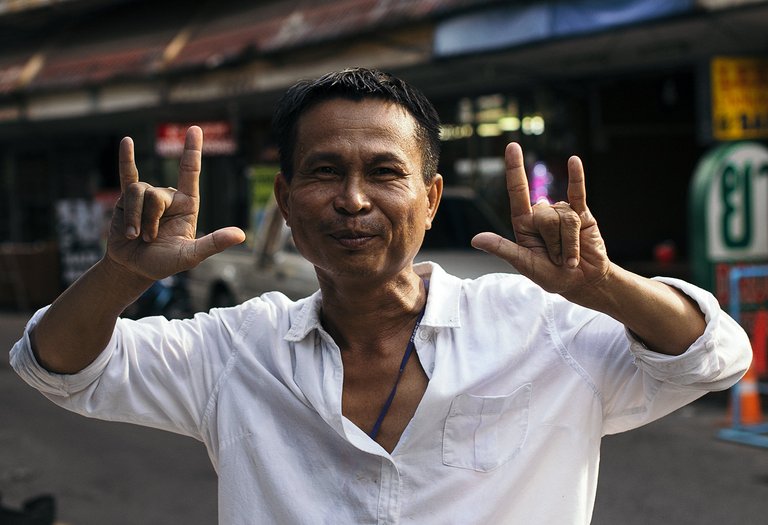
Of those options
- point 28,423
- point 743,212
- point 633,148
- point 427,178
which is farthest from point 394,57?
point 427,178

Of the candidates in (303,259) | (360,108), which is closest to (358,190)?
(360,108)

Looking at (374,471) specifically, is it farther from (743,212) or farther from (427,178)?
(743,212)

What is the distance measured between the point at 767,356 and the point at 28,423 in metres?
6.77

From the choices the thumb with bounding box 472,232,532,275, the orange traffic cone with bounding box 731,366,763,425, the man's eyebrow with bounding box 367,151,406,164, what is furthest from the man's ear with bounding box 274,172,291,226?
the orange traffic cone with bounding box 731,366,763,425

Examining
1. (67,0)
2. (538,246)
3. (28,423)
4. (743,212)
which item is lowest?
(28,423)

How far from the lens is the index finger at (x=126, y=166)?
2.01 m

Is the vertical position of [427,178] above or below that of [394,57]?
below

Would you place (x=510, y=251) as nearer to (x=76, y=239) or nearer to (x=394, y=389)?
(x=394, y=389)

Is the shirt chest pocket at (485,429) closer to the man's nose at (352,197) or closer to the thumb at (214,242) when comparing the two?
the man's nose at (352,197)

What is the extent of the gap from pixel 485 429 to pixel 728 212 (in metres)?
7.83

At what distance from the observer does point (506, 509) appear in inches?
77.1

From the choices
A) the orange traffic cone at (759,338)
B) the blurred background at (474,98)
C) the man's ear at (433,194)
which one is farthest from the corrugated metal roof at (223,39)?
the man's ear at (433,194)

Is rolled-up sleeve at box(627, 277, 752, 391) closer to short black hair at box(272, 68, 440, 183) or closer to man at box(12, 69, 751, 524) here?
man at box(12, 69, 751, 524)

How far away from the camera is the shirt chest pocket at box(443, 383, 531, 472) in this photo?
6.49 ft
